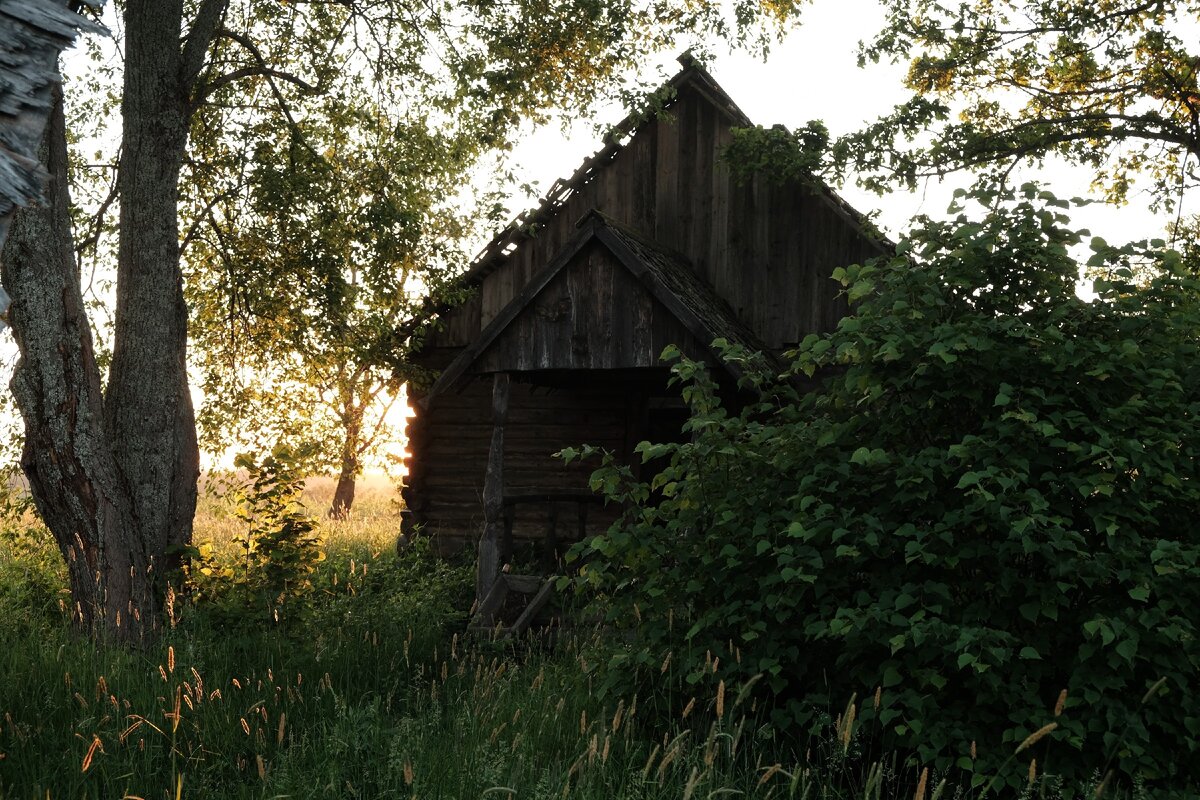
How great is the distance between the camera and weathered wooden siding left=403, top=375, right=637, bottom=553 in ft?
50.9

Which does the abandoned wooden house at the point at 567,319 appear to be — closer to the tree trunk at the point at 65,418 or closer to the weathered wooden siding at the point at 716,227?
the weathered wooden siding at the point at 716,227

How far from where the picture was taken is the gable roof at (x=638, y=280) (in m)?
11.1

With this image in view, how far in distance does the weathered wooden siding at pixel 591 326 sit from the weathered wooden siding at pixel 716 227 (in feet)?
10.3

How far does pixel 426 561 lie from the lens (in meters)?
15.7

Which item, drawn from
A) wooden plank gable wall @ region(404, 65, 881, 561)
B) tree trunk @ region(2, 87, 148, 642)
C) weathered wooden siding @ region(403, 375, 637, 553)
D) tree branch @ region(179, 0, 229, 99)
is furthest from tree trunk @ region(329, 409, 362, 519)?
tree trunk @ region(2, 87, 148, 642)

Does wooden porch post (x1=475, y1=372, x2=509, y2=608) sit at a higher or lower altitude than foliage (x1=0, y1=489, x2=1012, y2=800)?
higher

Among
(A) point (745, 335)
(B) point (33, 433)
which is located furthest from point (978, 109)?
(B) point (33, 433)

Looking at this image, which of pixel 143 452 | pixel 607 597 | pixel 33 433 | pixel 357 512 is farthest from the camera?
pixel 357 512

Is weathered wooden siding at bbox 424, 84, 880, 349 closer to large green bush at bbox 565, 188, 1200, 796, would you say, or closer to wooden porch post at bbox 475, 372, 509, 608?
wooden porch post at bbox 475, 372, 509, 608

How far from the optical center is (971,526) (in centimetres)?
598

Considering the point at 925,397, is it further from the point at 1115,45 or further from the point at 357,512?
the point at 357,512

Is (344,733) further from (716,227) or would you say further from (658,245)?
(716,227)

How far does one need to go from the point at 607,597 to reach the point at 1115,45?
1291 cm

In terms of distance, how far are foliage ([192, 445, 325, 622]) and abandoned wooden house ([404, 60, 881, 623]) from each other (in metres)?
→ 2.47
